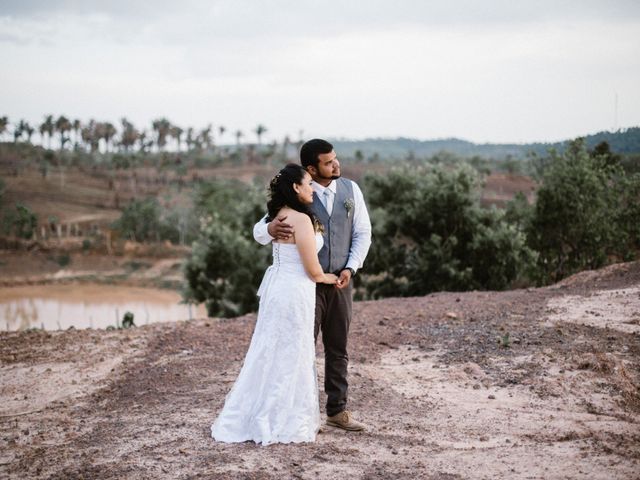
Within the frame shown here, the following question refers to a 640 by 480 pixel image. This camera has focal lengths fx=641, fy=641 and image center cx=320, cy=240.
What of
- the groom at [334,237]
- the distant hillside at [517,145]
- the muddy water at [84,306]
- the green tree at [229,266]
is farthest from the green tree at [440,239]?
the muddy water at [84,306]

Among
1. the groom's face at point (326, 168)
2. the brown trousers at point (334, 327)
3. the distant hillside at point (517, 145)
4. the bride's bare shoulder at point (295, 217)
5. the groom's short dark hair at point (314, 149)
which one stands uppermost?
the distant hillside at point (517, 145)

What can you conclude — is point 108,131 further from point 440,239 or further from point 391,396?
point 391,396

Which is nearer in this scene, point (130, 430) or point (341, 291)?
point (341, 291)

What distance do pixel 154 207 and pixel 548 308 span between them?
171 ft

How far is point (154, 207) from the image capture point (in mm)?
58875

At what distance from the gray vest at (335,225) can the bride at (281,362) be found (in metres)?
0.13

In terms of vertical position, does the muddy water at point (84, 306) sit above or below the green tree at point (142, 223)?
below

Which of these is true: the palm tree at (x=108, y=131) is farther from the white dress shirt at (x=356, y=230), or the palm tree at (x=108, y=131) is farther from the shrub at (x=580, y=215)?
the white dress shirt at (x=356, y=230)

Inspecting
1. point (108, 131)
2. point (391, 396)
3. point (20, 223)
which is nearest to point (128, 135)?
point (108, 131)

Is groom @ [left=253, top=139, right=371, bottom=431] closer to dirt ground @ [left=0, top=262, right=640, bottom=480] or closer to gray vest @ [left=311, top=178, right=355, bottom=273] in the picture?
gray vest @ [left=311, top=178, right=355, bottom=273]

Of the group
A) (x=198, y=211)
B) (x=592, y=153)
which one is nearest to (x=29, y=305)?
(x=198, y=211)

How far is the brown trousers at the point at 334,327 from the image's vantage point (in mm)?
5492

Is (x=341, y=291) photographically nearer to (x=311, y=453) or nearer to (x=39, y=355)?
(x=311, y=453)

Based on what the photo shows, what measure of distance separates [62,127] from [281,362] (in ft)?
342
